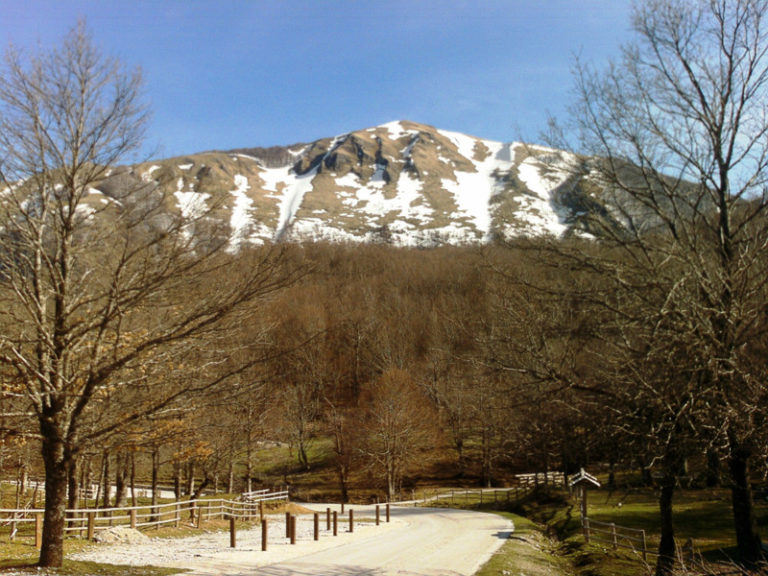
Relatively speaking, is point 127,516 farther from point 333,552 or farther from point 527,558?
point 527,558

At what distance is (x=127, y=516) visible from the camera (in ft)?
69.6

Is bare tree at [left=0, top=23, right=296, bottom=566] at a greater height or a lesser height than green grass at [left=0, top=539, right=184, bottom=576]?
greater

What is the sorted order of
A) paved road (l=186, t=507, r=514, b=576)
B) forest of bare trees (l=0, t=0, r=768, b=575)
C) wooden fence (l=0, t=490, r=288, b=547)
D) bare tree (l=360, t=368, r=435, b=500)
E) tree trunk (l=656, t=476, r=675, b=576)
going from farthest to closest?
bare tree (l=360, t=368, r=435, b=500) → wooden fence (l=0, t=490, r=288, b=547) → paved road (l=186, t=507, r=514, b=576) → tree trunk (l=656, t=476, r=675, b=576) → forest of bare trees (l=0, t=0, r=768, b=575)

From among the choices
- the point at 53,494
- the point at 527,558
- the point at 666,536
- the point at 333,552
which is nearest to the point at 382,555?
the point at 333,552

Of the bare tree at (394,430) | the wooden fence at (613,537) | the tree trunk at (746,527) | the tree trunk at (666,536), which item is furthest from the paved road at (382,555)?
the bare tree at (394,430)

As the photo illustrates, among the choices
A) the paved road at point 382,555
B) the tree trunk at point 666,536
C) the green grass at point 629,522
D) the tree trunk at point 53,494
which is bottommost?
the green grass at point 629,522

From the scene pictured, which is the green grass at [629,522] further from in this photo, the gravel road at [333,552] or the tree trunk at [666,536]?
the gravel road at [333,552]

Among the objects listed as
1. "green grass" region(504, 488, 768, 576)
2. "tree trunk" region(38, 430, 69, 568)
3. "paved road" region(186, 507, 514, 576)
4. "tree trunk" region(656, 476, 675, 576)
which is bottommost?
"green grass" region(504, 488, 768, 576)

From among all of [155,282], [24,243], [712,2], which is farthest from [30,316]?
[712,2]

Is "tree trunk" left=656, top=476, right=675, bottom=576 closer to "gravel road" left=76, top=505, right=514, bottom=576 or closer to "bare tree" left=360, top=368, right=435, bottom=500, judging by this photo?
"gravel road" left=76, top=505, right=514, bottom=576

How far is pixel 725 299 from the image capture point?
26.5ft

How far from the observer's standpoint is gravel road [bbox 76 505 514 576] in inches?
537

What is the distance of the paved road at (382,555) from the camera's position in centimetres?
1348

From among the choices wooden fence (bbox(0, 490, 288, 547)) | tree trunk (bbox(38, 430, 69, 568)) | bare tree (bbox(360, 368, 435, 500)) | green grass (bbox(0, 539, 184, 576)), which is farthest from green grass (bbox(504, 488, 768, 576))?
bare tree (bbox(360, 368, 435, 500))
